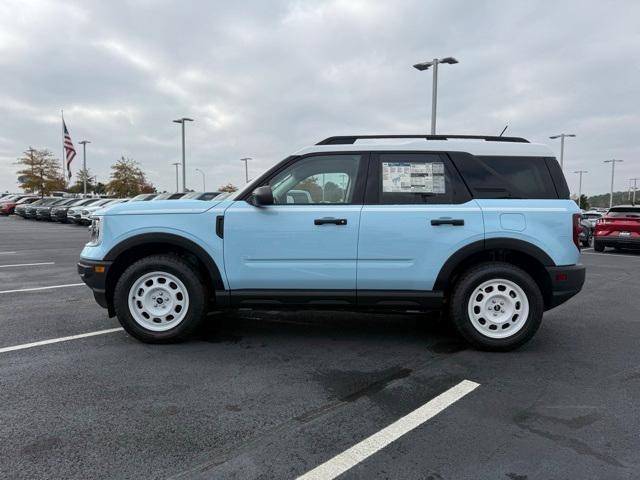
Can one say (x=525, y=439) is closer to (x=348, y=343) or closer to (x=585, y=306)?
(x=348, y=343)

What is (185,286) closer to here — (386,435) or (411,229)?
(411,229)

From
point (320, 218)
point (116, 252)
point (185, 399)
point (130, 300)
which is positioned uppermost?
point (320, 218)

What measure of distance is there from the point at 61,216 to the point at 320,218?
29.0 m

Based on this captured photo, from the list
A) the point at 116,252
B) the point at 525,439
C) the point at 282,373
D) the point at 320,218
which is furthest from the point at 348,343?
the point at 116,252

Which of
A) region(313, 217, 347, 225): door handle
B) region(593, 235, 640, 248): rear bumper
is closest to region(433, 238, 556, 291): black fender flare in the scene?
region(313, 217, 347, 225): door handle

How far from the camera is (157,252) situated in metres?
4.68

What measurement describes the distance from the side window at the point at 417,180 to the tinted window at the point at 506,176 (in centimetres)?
12

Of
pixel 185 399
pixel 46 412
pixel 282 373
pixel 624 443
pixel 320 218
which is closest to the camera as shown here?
pixel 624 443

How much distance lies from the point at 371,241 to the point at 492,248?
1.12 meters

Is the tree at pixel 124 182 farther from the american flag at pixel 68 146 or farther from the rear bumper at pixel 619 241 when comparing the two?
the rear bumper at pixel 619 241

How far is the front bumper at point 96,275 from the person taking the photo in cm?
448

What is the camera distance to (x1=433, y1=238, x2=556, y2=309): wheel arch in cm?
432

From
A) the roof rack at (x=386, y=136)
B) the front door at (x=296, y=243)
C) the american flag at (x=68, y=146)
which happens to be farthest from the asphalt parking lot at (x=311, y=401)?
the american flag at (x=68, y=146)

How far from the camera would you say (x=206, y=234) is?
174 inches
